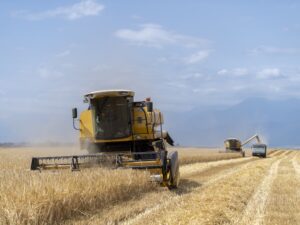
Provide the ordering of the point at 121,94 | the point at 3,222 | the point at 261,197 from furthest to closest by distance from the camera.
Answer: the point at 121,94, the point at 261,197, the point at 3,222

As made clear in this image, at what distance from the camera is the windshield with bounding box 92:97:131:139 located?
13.9 m

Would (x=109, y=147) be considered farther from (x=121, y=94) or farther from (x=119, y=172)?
(x=119, y=172)

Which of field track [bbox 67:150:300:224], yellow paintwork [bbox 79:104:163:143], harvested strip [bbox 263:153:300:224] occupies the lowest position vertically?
harvested strip [bbox 263:153:300:224]

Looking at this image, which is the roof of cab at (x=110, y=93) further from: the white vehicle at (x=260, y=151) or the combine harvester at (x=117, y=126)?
the white vehicle at (x=260, y=151)

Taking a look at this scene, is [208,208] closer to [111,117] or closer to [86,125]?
[111,117]

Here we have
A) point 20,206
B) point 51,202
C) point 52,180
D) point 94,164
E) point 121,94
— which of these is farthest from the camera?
point 121,94

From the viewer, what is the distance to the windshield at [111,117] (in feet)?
45.6

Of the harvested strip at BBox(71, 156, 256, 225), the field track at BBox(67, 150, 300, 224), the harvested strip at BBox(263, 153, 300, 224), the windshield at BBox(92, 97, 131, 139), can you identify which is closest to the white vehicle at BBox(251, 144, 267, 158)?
the harvested strip at BBox(263, 153, 300, 224)

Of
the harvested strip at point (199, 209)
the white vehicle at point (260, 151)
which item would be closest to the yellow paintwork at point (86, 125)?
the harvested strip at point (199, 209)

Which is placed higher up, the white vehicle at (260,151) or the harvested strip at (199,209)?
the harvested strip at (199,209)

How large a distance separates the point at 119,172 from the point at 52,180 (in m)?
2.53

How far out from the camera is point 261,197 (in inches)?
425

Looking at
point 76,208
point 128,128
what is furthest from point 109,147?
point 76,208

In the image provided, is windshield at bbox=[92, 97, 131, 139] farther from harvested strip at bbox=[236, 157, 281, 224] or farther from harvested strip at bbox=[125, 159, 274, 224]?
harvested strip at bbox=[236, 157, 281, 224]
